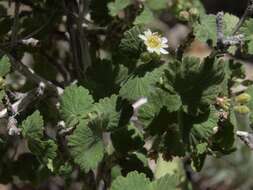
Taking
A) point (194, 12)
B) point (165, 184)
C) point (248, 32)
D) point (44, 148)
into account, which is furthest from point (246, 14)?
point (44, 148)

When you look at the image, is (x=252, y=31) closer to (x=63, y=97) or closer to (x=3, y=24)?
(x=63, y=97)

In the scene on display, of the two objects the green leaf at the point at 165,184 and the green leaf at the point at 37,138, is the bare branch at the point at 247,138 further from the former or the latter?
the green leaf at the point at 37,138

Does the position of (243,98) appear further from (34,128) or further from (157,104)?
(34,128)

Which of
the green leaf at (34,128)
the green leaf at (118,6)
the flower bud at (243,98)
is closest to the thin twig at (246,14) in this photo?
the flower bud at (243,98)

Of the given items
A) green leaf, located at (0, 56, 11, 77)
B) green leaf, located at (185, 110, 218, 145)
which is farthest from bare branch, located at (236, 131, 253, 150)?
green leaf, located at (0, 56, 11, 77)

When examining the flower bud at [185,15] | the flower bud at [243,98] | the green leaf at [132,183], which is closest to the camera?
the green leaf at [132,183]

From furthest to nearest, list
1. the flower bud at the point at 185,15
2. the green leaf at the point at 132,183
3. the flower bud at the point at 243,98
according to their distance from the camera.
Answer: the flower bud at the point at 185,15 < the flower bud at the point at 243,98 < the green leaf at the point at 132,183

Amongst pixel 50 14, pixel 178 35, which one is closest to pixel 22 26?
pixel 50 14
